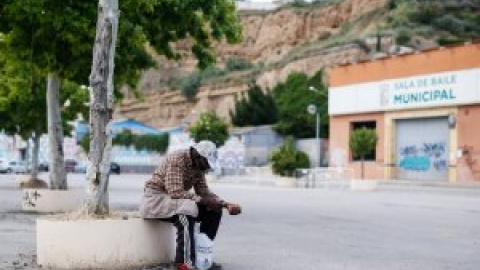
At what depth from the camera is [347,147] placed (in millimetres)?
55062

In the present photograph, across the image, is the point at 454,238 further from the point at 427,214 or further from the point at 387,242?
the point at 427,214

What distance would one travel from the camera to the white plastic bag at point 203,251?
364 inches

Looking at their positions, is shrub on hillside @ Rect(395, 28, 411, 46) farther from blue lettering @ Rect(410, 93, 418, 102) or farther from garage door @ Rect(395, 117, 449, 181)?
blue lettering @ Rect(410, 93, 418, 102)

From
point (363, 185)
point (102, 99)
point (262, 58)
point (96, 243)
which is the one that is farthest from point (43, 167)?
point (96, 243)

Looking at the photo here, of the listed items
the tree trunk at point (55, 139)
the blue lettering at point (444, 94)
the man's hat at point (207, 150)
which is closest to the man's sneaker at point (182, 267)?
the man's hat at point (207, 150)

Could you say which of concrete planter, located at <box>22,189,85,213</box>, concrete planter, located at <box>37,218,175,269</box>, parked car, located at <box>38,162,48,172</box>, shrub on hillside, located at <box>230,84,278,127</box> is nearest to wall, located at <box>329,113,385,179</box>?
shrub on hillside, located at <box>230,84,278,127</box>

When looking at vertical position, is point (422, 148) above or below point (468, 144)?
below

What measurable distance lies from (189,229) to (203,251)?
286mm

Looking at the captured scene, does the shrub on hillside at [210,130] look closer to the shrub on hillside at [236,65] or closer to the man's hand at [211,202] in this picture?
the man's hand at [211,202]

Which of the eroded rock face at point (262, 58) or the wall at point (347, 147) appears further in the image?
the eroded rock face at point (262, 58)

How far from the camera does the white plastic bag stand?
9.23m

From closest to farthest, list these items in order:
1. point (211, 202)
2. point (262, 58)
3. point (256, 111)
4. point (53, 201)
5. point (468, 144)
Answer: point (211, 202), point (53, 201), point (468, 144), point (256, 111), point (262, 58)

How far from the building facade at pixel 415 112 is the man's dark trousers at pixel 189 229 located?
38.4 metres

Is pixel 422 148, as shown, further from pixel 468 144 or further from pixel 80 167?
pixel 80 167
